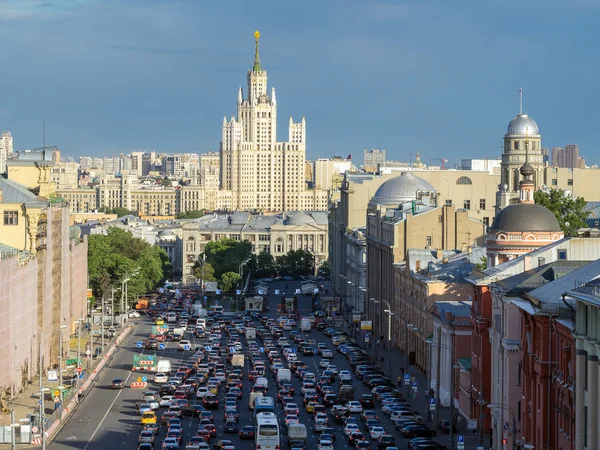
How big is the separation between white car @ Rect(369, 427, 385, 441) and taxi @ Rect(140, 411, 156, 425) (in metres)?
12.3

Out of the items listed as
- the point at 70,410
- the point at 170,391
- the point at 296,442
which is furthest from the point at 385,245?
the point at 296,442

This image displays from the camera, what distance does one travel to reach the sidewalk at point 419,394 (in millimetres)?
80875

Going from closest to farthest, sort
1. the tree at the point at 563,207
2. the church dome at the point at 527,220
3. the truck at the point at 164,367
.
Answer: the church dome at the point at 527,220 < the truck at the point at 164,367 < the tree at the point at 563,207

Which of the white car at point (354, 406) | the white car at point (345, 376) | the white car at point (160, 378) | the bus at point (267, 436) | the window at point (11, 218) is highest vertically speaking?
the window at point (11, 218)

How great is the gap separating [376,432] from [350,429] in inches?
54.5

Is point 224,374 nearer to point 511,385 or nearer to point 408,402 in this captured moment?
point 408,402

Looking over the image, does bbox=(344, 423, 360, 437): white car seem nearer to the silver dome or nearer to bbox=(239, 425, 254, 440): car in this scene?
bbox=(239, 425, 254, 440): car

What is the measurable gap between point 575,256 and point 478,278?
5.10 meters

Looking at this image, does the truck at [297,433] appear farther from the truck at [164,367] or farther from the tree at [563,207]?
the tree at [563,207]

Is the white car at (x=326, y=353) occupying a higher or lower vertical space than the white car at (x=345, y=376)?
lower

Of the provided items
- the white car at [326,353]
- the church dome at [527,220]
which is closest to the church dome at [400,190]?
the white car at [326,353]

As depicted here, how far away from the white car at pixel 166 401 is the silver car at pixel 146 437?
1406cm

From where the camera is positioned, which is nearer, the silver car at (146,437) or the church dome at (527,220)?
the silver car at (146,437)

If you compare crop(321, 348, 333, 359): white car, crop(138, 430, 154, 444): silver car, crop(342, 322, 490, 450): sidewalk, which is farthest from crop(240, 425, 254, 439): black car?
crop(321, 348, 333, 359): white car
